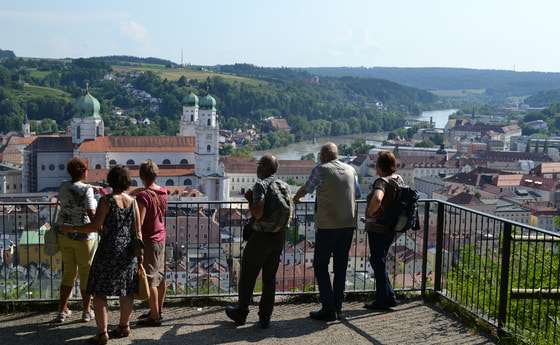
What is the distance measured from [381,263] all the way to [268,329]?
898 mm

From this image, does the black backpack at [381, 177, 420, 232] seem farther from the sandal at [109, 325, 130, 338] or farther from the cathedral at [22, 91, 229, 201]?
the cathedral at [22, 91, 229, 201]

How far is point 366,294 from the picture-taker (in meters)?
4.90

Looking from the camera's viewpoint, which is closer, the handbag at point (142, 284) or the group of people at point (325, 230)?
the handbag at point (142, 284)

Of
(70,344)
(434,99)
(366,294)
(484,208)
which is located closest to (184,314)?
(70,344)

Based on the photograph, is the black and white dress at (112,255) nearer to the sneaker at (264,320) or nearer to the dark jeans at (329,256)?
the sneaker at (264,320)

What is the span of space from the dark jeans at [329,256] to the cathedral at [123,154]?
43.5 m

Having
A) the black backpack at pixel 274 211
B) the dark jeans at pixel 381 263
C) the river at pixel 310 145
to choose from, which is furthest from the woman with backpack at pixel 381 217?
the river at pixel 310 145

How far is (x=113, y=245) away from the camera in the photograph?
376cm

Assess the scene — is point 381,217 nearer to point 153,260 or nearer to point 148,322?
point 153,260

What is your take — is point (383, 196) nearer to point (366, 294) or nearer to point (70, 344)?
point (366, 294)

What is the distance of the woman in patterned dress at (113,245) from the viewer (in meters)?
3.75

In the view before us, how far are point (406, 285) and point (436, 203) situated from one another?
2.38 feet

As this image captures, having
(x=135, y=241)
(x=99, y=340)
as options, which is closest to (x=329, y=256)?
(x=135, y=241)

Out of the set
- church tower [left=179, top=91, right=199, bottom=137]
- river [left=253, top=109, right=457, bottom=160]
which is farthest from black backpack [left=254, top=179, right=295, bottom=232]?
river [left=253, top=109, right=457, bottom=160]
